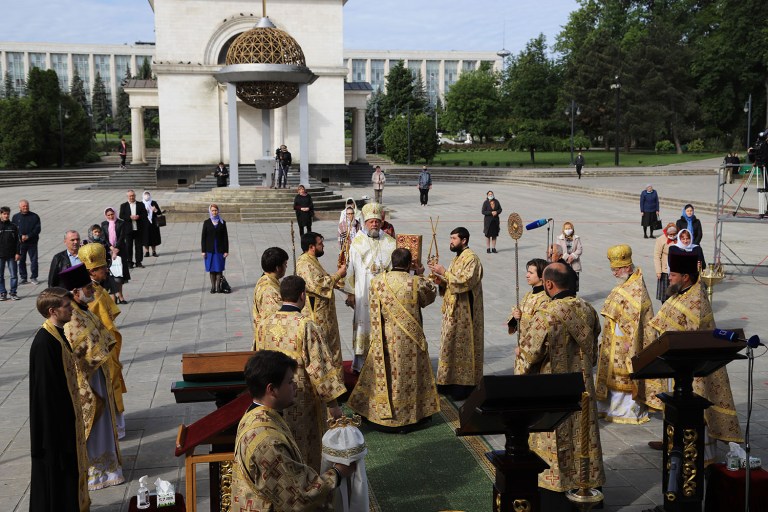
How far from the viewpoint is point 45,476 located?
5.21 metres

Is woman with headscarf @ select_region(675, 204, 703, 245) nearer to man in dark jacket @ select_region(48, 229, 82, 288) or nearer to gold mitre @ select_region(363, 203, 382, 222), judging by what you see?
gold mitre @ select_region(363, 203, 382, 222)

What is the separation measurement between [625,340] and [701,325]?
130cm

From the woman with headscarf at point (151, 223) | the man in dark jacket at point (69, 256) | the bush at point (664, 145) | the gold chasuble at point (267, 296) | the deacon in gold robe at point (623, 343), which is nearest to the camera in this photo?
the gold chasuble at point (267, 296)

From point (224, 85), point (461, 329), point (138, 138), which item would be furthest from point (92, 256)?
point (138, 138)

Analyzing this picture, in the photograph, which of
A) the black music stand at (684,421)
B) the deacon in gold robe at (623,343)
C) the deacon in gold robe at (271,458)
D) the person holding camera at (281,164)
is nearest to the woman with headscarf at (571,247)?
the deacon in gold robe at (623,343)

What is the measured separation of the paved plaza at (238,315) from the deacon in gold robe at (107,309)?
34cm

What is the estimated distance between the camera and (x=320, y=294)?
8.20 m

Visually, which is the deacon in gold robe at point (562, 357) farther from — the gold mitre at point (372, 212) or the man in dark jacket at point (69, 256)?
the man in dark jacket at point (69, 256)

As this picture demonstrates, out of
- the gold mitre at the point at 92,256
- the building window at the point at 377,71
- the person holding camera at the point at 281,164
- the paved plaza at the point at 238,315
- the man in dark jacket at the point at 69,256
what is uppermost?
the building window at the point at 377,71

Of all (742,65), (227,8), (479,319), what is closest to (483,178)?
(227,8)

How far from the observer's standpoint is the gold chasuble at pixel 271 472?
348 centimetres

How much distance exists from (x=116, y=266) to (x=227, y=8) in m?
30.8

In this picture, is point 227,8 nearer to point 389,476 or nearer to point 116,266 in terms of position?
point 116,266

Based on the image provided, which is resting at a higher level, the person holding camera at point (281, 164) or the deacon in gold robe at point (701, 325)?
the person holding camera at point (281, 164)
